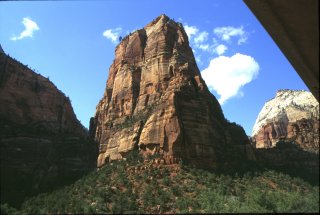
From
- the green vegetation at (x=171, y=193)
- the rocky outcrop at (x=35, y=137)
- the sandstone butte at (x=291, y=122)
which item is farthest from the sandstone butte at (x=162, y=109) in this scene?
the sandstone butte at (x=291, y=122)

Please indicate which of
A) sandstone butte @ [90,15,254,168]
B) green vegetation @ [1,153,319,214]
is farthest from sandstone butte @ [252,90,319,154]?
green vegetation @ [1,153,319,214]

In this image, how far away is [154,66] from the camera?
72938mm

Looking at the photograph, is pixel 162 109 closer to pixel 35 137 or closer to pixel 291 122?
pixel 35 137

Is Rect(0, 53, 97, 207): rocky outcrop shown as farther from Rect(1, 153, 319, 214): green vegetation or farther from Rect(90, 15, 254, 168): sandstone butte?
Rect(1, 153, 319, 214): green vegetation

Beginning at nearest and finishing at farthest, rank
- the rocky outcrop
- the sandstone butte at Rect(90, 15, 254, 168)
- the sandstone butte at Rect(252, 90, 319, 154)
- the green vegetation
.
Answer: the green vegetation < the sandstone butte at Rect(90, 15, 254, 168) < the rocky outcrop < the sandstone butte at Rect(252, 90, 319, 154)

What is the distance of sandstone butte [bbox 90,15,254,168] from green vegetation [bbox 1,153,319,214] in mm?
3658

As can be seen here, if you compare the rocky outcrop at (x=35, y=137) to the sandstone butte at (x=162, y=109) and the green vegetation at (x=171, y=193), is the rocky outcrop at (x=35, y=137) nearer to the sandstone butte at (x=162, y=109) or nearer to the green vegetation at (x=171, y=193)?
the sandstone butte at (x=162, y=109)

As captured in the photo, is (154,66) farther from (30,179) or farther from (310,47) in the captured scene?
(310,47)

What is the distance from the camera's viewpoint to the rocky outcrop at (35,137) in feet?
214

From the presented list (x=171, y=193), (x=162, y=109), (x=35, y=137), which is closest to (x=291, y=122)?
(x=162, y=109)

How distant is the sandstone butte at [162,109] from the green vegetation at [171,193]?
144 inches

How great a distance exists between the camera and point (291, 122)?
10344 centimetres

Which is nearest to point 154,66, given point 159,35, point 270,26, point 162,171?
point 159,35

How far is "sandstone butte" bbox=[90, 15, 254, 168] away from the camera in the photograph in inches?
2258
